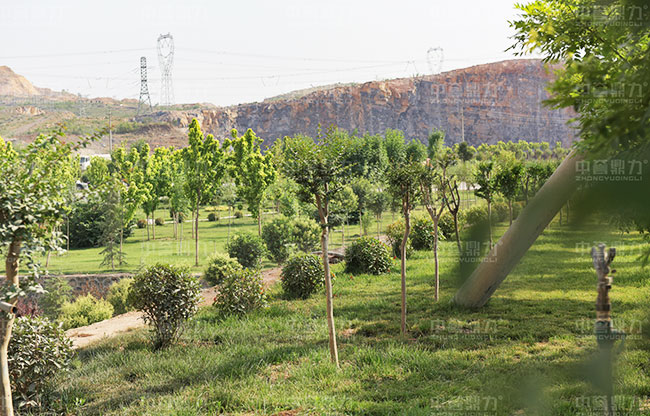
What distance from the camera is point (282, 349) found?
6270mm

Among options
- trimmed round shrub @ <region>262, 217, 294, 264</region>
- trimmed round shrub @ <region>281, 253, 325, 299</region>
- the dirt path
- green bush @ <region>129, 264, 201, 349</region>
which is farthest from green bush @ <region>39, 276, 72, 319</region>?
green bush @ <region>129, 264, 201, 349</region>

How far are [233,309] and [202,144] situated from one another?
35.0ft

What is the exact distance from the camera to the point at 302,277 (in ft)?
32.5

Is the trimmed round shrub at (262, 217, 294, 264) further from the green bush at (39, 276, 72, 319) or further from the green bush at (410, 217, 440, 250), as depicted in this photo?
the green bush at (39, 276, 72, 319)

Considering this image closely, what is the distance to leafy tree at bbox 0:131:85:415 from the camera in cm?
367

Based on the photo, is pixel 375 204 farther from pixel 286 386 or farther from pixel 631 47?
pixel 631 47

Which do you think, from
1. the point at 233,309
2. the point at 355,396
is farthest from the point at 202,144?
the point at 355,396

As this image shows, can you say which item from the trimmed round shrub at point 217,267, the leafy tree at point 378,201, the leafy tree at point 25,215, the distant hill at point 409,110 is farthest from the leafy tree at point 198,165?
the distant hill at point 409,110

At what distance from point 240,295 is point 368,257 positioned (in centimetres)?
438

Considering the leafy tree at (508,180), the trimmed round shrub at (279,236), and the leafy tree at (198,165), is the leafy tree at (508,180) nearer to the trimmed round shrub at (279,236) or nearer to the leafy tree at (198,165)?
the trimmed round shrub at (279,236)

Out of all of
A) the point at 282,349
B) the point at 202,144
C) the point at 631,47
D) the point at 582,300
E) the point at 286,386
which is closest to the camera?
the point at 631,47

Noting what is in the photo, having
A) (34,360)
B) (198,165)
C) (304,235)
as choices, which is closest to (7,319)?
(34,360)

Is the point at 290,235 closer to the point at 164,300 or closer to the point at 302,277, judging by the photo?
the point at 302,277

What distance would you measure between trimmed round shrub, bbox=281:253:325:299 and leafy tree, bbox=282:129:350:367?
13.2ft
